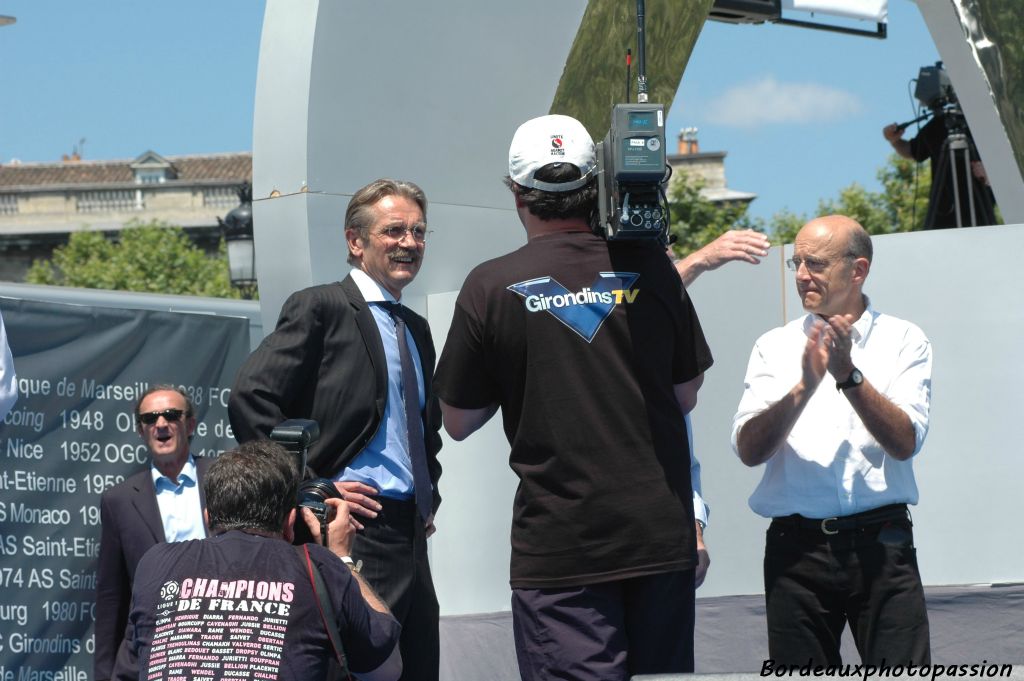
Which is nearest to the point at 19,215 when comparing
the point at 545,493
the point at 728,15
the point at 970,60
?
the point at 728,15

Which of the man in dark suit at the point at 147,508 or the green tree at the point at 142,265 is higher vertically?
the green tree at the point at 142,265

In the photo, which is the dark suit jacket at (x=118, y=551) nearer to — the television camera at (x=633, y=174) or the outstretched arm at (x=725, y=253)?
the outstretched arm at (x=725, y=253)

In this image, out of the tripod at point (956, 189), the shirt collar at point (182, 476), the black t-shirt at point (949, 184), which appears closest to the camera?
the shirt collar at point (182, 476)

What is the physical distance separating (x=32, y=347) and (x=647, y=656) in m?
3.11

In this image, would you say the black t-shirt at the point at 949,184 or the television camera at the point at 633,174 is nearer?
the television camera at the point at 633,174

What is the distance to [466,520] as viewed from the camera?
5.53 m

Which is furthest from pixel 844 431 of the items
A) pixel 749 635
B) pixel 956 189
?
pixel 956 189

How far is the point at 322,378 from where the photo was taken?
3.78 metres

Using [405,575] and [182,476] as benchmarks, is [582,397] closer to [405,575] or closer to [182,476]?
[405,575]

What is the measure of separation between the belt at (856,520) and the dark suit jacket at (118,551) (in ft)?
7.55

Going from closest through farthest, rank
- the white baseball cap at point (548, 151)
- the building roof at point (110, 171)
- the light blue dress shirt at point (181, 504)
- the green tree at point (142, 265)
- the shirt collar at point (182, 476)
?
the white baseball cap at point (548, 151), the light blue dress shirt at point (181, 504), the shirt collar at point (182, 476), the green tree at point (142, 265), the building roof at point (110, 171)

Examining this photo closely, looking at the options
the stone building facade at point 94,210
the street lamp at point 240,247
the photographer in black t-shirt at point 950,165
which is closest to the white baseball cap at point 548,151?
the photographer in black t-shirt at point 950,165

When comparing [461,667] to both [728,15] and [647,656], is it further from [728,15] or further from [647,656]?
[728,15]

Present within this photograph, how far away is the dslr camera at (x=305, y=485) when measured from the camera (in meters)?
3.24
